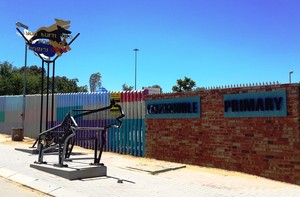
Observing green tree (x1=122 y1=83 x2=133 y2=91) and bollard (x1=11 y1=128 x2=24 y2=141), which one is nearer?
bollard (x1=11 y1=128 x2=24 y2=141)

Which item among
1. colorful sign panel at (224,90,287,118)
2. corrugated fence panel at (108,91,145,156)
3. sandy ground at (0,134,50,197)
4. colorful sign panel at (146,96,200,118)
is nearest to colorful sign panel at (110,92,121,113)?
corrugated fence panel at (108,91,145,156)

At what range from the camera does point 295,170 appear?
32.8 feet

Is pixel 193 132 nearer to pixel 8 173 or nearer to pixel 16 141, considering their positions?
pixel 8 173

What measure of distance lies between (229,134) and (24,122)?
14326 millimetres

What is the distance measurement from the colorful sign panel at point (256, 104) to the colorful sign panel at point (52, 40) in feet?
24.8

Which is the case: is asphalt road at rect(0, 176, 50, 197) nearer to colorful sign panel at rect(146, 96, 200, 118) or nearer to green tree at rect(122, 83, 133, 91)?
colorful sign panel at rect(146, 96, 200, 118)

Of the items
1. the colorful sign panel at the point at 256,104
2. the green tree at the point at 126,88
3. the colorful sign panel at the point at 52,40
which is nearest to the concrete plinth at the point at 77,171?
the colorful sign panel at the point at 256,104

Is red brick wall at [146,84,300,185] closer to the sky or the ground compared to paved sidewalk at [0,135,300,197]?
closer to the sky

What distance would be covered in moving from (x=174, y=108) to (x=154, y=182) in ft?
12.8

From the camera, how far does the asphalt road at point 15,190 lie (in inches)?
329

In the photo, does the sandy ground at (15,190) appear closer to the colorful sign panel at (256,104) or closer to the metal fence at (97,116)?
the metal fence at (97,116)

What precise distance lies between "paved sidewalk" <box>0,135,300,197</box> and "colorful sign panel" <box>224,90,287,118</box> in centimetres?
170

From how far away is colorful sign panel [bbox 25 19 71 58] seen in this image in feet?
51.8

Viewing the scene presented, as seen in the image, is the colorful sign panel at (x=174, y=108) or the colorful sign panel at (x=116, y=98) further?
the colorful sign panel at (x=116, y=98)
